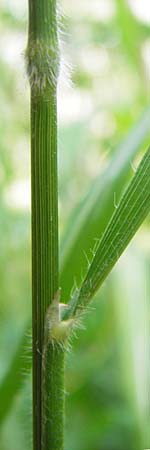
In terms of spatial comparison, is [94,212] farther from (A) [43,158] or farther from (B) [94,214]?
(A) [43,158]

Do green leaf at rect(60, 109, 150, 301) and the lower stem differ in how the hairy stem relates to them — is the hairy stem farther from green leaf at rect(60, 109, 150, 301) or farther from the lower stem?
green leaf at rect(60, 109, 150, 301)

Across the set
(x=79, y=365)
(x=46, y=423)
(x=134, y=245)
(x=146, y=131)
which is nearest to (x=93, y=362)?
(x=79, y=365)

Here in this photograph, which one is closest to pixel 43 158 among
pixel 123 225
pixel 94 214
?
pixel 123 225

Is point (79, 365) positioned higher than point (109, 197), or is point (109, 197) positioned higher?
point (109, 197)

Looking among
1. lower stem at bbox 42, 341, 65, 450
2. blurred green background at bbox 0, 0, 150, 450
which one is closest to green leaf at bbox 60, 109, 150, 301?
blurred green background at bbox 0, 0, 150, 450

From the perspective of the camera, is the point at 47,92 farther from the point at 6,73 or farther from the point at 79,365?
the point at 6,73

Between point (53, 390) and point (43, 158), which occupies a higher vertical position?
point (43, 158)
